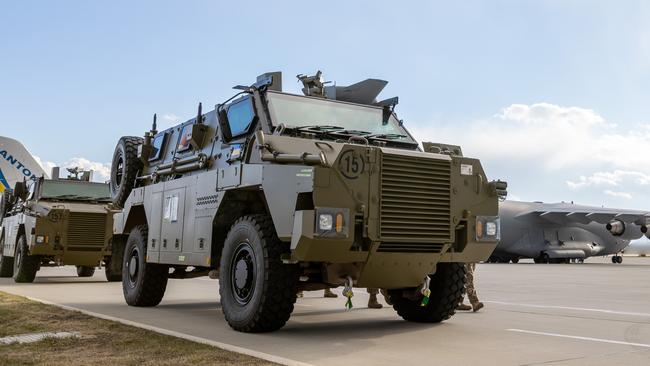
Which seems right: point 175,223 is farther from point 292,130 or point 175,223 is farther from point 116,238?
point 116,238

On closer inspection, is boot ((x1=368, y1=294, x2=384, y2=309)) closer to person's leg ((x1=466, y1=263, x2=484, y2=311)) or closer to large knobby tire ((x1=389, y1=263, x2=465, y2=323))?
person's leg ((x1=466, y1=263, x2=484, y2=311))

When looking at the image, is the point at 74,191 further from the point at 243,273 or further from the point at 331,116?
the point at 243,273

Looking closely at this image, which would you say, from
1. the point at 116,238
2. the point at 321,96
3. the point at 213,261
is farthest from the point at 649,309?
the point at 116,238

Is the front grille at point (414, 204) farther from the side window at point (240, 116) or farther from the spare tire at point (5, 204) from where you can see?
the spare tire at point (5, 204)

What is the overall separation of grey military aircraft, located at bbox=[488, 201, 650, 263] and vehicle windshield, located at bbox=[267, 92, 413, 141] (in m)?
29.3

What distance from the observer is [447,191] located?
7.21m

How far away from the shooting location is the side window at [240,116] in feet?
26.7

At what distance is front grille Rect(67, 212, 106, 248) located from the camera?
53.2 ft

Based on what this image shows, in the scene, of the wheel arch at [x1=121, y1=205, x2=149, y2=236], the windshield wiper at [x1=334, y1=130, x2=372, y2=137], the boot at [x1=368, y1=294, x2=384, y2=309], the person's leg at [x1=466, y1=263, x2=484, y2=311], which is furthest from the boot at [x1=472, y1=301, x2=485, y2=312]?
the wheel arch at [x1=121, y1=205, x2=149, y2=236]

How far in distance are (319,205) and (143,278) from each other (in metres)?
4.75

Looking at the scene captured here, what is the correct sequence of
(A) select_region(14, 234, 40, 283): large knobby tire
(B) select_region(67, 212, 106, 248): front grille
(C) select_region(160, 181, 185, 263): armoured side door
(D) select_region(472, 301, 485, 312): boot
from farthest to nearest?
(A) select_region(14, 234, 40, 283): large knobby tire, (B) select_region(67, 212, 106, 248): front grille, (D) select_region(472, 301, 485, 312): boot, (C) select_region(160, 181, 185, 263): armoured side door

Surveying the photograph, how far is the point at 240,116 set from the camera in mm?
8375

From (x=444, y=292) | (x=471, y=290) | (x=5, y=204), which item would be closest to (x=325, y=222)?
(x=444, y=292)

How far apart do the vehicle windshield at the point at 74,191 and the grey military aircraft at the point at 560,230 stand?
24658mm
